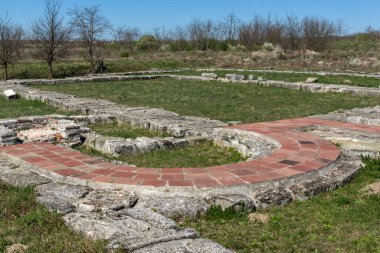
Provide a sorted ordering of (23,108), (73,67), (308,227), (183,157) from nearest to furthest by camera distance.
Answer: (308,227) → (183,157) → (23,108) → (73,67)

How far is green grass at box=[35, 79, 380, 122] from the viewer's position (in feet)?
31.2

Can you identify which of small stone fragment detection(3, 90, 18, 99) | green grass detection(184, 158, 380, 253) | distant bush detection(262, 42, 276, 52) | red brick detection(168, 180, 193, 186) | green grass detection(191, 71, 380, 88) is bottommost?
green grass detection(184, 158, 380, 253)

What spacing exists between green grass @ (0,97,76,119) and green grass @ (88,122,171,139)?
1.94 metres

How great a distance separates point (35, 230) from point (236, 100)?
9130 mm

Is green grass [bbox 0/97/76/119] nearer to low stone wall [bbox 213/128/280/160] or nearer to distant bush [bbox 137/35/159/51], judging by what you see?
low stone wall [bbox 213/128/280/160]

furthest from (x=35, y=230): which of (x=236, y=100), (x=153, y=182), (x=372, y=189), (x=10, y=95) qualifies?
(x=10, y=95)

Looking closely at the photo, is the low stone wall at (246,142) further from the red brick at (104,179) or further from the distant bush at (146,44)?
the distant bush at (146,44)

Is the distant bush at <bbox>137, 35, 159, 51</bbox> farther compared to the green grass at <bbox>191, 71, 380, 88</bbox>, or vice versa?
the distant bush at <bbox>137, 35, 159, 51</bbox>

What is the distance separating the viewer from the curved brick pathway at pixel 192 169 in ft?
12.9

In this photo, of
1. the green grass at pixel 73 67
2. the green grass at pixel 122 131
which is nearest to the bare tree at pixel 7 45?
the green grass at pixel 73 67

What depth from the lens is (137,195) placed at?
12.1 feet

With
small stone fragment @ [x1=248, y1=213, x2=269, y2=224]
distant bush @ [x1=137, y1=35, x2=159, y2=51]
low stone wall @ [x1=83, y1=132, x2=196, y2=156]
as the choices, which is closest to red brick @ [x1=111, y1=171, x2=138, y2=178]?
small stone fragment @ [x1=248, y1=213, x2=269, y2=224]

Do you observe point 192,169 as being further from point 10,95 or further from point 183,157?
Answer: point 10,95

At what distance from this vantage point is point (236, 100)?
1170 centimetres
